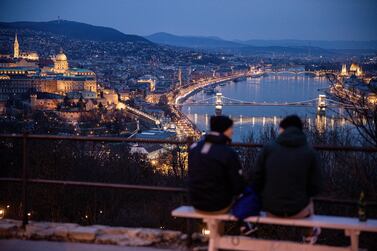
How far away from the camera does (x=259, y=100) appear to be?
64.4 m

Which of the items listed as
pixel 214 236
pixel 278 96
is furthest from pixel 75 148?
pixel 278 96

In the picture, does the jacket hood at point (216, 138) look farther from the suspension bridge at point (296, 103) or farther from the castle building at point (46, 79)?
the castle building at point (46, 79)

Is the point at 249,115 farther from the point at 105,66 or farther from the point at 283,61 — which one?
the point at 105,66

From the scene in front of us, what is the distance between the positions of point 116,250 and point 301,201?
198 centimetres

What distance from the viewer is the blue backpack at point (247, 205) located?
4.39 m

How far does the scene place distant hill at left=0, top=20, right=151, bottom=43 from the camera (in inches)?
5871

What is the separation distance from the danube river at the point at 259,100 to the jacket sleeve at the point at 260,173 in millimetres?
20899

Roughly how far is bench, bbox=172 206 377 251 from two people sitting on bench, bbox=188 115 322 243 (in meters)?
0.07

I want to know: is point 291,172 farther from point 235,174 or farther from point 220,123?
point 220,123

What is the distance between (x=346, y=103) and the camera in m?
8.16

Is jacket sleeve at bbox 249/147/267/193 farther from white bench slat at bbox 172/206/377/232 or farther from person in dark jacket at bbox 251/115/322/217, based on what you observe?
white bench slat at bbox 172/206/377/232

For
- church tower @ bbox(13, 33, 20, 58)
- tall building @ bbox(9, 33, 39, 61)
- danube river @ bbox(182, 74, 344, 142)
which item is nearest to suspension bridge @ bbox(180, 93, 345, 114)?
danube river @ bbox(182, 74, 344, 142)

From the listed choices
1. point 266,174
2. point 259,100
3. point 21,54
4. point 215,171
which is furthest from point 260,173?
point 21,54

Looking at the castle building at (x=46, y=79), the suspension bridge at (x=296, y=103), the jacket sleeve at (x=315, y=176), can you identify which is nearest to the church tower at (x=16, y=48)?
the castle building at (x=46, y=79)
